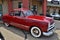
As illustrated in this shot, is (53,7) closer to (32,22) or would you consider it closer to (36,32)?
(32,22)

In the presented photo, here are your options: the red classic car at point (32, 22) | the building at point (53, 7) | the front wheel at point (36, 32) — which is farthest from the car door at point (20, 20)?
the building at point (53, 7)

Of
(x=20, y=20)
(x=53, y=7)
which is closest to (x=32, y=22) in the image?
(x=20, y=20)

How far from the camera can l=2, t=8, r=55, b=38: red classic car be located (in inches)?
321

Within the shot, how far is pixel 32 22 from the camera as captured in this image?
8.55m

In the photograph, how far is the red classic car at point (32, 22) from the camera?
321 inches

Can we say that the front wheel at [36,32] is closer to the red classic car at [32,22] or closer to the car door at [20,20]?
the red classic car at [32,22]

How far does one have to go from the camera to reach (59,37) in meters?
8.66

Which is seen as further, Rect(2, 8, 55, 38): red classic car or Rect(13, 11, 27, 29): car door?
Rect(13, 11, 27, 29): car door

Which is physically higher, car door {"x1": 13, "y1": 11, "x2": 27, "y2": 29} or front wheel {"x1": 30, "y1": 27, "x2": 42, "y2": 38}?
car door {"x1": 13, "y1": 11, "x2": 27, "y2": 29}

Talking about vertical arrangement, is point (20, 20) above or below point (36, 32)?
above

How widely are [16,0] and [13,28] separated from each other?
5.39 meters

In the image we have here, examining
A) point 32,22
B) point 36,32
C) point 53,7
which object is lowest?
point 36,32

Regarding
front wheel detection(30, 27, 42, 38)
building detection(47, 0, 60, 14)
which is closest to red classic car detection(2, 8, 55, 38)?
front wheel detection(30, 27, 42, 38)

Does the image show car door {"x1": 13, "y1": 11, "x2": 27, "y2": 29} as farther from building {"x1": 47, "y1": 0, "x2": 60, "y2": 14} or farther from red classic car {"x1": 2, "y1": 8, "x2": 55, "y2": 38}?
building {"x1": 47, "y1": 0, "x2": 60, "y2": 14}
